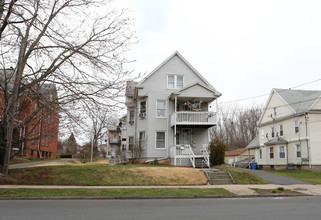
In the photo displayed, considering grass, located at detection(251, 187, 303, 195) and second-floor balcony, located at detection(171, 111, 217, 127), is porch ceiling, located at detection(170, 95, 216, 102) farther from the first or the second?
grass, located at detection(251, 187, 303, 195)

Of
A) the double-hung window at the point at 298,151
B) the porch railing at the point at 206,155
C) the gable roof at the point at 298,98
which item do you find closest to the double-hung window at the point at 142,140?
the porch railing at the point at 206,155

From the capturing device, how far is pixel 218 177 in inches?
645

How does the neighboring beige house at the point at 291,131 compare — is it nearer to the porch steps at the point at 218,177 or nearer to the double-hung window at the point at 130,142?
the porch steps at the point at 218,177

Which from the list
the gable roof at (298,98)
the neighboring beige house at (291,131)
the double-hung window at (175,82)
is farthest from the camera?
the gable roof at (298,98)

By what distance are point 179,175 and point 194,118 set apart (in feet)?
26.9

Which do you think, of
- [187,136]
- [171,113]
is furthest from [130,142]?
[187,136]

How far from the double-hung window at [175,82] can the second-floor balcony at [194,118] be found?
3192 mm

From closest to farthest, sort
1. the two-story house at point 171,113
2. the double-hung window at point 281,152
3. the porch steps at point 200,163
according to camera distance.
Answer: the porch steps at point 200,163
the two-story house at point 171,113
the double-hung window at point 281,152

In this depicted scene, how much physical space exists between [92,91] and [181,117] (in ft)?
40.2

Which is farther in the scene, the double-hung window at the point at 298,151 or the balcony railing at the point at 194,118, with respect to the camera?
the double-hung window at the point at 298,151

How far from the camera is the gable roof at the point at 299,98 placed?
28281 millimetres

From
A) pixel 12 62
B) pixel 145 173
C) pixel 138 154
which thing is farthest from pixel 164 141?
pixel 12 62

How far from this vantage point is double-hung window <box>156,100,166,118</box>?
82.1 ft

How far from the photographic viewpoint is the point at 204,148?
76.0 ft
